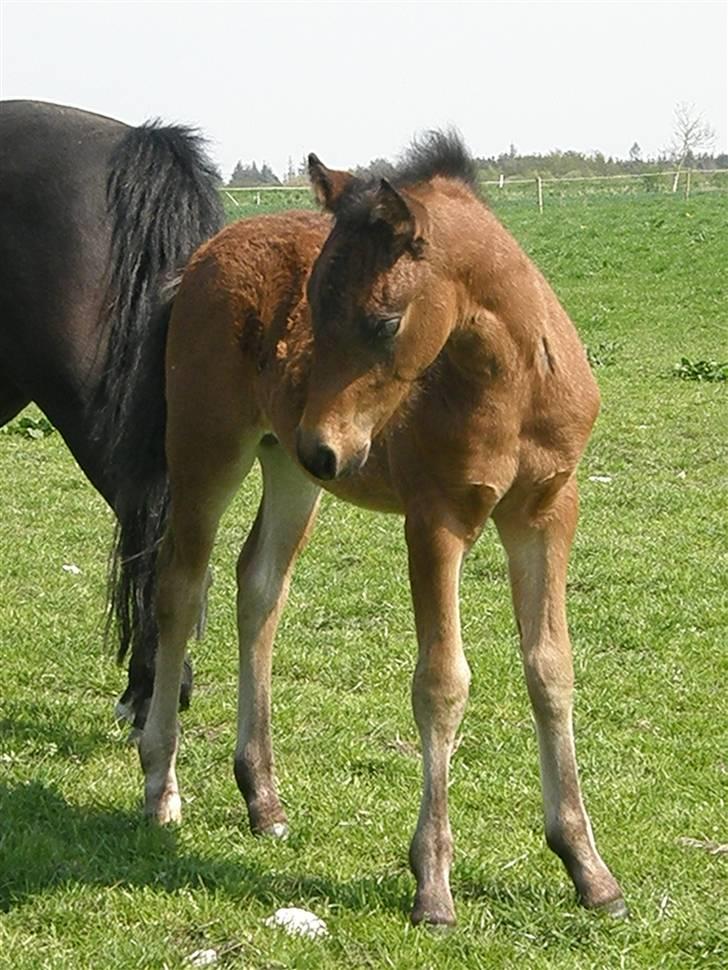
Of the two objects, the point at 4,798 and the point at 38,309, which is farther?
the point at 38,309

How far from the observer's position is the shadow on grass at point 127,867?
402 centimetres

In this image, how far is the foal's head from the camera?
3.32 meters

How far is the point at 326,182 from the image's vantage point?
3605mm

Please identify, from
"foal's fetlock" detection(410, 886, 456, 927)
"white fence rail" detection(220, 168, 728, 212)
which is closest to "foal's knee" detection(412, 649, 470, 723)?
"foal's fetlock" detection(410, 886, 456, 927)

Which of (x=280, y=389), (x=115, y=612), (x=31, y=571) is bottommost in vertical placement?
(x=31, y=571)

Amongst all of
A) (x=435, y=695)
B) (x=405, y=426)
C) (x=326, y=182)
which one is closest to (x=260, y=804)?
(x=435, y=695)

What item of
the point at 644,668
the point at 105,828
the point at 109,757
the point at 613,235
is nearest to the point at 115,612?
the point at 109,757

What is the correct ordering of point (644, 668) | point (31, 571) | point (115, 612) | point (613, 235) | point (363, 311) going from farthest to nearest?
1. point (613, 235)
2. point (31, 571)
3. point (644, 668)
4. point (115, 612)
5. point (363, 311)

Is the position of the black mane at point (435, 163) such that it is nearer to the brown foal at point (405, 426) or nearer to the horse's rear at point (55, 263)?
the brown foal at point (405, 426)

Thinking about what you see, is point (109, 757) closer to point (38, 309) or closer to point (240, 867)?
point (240, 867)

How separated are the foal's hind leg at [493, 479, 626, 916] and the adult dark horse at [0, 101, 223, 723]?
1.67 meters

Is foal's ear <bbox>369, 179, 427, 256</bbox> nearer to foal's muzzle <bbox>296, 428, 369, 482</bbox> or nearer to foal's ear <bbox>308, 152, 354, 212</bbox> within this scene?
foal's ear <bbox>308, 152, 354, 212</bbox>

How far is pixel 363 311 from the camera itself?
3314 millimetres

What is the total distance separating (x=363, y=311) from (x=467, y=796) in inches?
80.0
